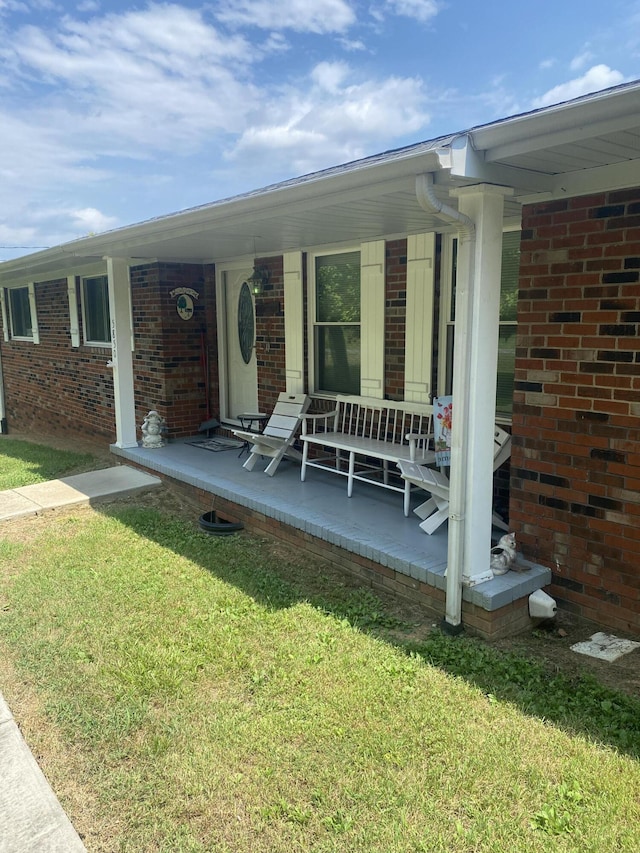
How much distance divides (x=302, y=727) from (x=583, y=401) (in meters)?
2.32

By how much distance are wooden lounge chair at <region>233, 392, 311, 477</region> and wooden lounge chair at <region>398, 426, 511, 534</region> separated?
1.88 meters

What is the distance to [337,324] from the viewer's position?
6.37 m

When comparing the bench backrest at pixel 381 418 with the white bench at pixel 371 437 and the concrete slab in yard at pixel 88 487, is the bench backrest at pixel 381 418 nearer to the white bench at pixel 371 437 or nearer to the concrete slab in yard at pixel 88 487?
the white bench at pixel 371 437

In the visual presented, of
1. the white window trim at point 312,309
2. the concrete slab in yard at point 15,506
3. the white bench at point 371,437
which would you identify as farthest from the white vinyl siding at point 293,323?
the concrete slab in yard at point 15,506

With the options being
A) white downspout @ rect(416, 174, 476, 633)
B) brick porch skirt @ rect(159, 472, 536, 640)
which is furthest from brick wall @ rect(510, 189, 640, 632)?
white downspout @ rect(416, 174, 476, 633)

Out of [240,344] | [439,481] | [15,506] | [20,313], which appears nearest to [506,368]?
[439,481]

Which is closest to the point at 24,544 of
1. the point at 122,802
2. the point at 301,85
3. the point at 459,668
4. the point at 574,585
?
the point at 122,802

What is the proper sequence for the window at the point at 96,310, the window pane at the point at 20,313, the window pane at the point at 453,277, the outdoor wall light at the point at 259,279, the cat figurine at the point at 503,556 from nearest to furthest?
the cat figurine at the point at 503,556 < the window pane at the point at 453,277 < the outdoor wall light at the point at 259,279 < the window at the point at 96,310 < the window pane at the point at 20,313

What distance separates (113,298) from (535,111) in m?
5.72

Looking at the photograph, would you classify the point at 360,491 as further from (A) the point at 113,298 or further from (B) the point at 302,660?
(A) the point at 113,298

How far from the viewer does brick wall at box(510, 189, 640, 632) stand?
139 inches

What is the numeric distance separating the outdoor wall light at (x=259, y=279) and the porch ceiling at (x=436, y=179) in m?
0.92

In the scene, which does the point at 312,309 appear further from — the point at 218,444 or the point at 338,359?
the point at 218,444

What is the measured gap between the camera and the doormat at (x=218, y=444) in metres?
7.69
